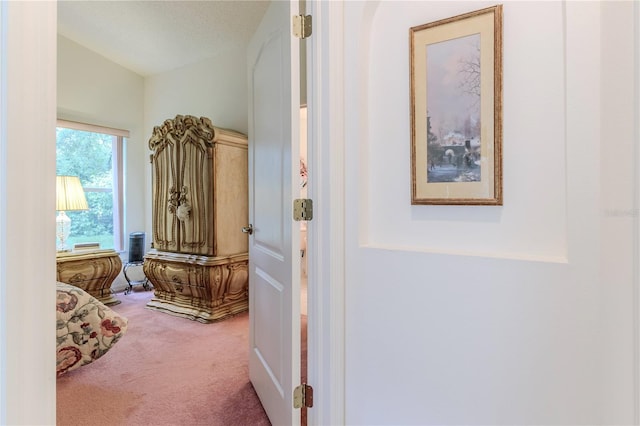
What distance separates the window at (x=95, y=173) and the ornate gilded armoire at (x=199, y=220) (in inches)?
41.5

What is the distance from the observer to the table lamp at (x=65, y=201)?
3.31m

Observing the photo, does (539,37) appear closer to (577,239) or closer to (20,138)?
(577,239)

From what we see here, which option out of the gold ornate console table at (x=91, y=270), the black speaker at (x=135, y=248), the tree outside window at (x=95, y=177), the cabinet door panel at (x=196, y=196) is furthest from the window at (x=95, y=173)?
the cabinet door panel at (x=196, y=196)

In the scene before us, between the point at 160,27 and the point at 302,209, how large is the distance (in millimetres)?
3080

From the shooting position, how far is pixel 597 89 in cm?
96

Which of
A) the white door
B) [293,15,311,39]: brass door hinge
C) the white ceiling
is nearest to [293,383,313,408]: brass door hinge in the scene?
the white door

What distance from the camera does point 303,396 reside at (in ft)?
4.70

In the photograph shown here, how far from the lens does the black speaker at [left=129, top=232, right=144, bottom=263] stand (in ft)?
13.9

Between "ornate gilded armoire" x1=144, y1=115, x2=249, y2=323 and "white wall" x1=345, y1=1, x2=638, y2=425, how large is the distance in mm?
2159

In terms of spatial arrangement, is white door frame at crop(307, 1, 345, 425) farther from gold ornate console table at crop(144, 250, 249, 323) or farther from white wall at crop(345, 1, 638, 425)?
gold ornate console table at crop(144, 250, 249, 323)

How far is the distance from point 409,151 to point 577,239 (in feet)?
1.88

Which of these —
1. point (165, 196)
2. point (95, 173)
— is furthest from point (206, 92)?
point (95, 173)

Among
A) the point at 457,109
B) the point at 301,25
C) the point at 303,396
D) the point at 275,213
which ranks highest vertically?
the point at 301,25

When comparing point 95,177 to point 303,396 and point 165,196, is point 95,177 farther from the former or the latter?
point 303,396
